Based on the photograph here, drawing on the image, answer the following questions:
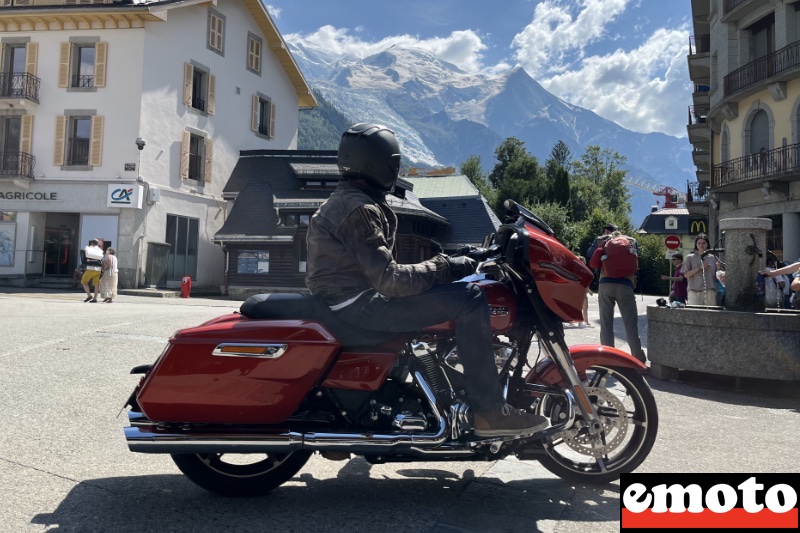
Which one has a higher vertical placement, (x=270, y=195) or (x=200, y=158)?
(x=200, y=158)

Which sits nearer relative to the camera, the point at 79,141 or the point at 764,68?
the point at 764,68

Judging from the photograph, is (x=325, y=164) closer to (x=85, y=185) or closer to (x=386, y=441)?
(x=85, y=185)

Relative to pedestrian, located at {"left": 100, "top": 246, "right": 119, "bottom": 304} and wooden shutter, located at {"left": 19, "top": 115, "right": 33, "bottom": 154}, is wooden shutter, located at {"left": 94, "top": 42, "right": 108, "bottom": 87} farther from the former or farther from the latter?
pedestrian, located at {"left": 100, "top": 246, "right": 119, "bottom": 304}

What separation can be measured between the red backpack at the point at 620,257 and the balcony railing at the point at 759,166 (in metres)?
18.9

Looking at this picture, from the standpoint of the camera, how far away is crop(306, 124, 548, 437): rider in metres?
2.97

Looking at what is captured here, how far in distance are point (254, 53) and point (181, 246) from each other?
470 inches

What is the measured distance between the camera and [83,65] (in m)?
26.4

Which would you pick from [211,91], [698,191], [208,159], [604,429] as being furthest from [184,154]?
[698,191]

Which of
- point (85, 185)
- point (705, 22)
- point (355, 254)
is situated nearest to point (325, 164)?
point (85, 185)

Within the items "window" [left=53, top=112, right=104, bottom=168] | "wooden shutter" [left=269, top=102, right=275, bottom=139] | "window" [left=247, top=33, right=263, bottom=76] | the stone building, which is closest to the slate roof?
"wooden shutter" [left=269, top=102, right=275, bottom=139]

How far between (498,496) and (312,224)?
179cm

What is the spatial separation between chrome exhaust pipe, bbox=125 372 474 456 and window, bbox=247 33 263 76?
105 ft

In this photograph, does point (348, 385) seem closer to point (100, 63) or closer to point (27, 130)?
point (100, 63)

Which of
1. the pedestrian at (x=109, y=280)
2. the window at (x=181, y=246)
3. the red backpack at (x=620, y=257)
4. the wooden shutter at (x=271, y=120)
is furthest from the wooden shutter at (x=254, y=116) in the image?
the red backpack at (x=620, y=257)
